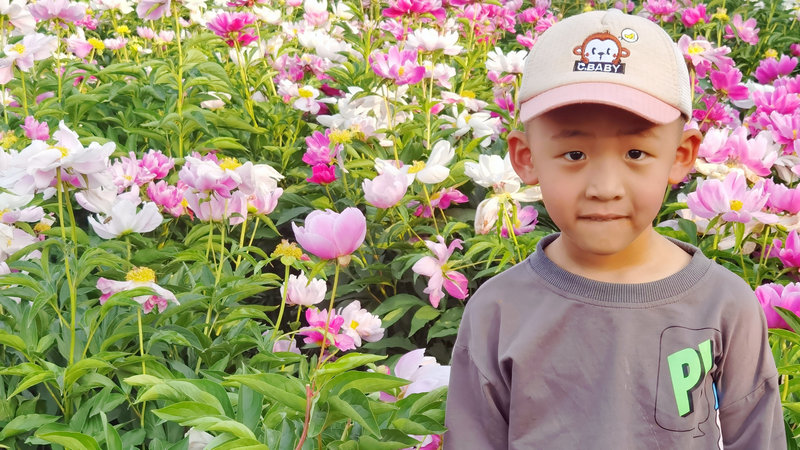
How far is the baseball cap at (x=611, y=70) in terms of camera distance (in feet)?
3.57

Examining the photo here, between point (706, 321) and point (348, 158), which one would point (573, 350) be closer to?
point (706, 321)

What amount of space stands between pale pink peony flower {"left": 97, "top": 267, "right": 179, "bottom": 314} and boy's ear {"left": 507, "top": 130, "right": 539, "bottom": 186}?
0.72m

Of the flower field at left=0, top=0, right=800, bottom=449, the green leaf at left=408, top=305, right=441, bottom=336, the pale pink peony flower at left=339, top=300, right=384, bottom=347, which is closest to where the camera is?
the flower field at left=0, top=0, right=800, bottom=449

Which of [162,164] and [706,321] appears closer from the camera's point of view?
[706,321]

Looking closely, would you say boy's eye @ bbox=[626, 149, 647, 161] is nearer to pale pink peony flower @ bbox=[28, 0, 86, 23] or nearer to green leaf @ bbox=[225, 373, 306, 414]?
green leaf @ bbox=[225, 373, 306, 414]

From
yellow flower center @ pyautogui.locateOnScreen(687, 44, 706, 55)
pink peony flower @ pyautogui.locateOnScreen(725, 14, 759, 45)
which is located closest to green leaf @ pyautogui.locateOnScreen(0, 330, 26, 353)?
yellow flower center @ pyautogui.locateOnScreen(687, 44, 706, 55)

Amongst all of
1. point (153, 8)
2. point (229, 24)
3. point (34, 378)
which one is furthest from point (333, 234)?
point (229, 24)

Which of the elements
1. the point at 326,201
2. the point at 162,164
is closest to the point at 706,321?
the point at 162,164

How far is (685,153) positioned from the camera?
1.20 meters

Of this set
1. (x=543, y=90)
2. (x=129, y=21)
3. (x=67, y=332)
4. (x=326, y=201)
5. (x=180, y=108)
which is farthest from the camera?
(x=129, y=21)

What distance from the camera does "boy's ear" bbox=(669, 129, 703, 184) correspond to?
47.1 inches

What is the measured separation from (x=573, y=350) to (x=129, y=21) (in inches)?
192

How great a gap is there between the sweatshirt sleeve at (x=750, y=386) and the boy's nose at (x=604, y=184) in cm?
23

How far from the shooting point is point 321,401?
1.19 meters
